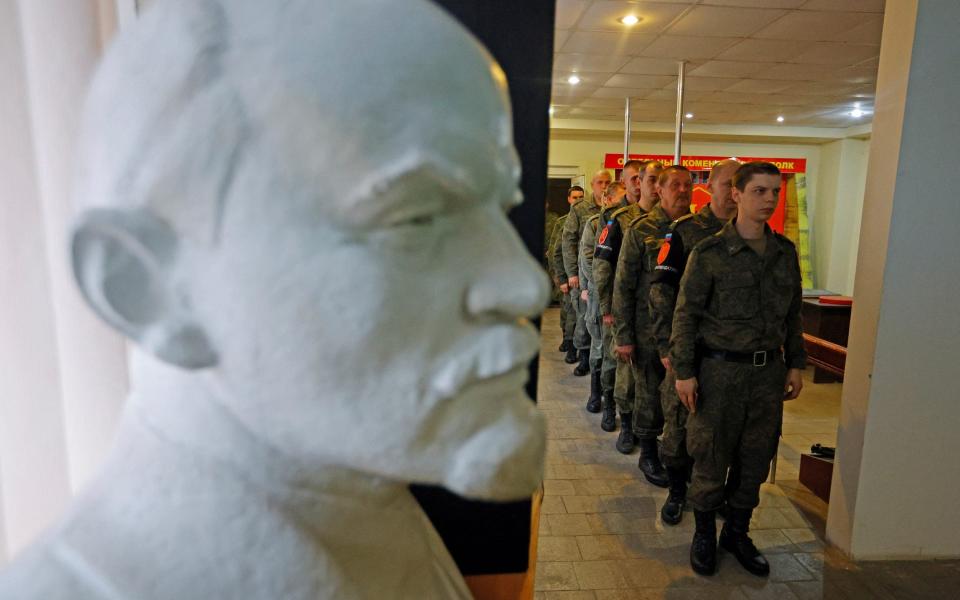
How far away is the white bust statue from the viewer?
392 mm

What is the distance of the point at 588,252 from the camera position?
183 inches

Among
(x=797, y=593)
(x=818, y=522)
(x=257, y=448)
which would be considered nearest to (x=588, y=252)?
(x=818, y=522)

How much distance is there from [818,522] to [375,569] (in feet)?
9.14

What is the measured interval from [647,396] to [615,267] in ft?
3.13

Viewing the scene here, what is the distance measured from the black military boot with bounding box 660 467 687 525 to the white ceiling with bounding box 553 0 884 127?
2.85 metres

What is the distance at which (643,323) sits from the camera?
10.6 feet

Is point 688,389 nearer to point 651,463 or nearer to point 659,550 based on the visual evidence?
point 659,550

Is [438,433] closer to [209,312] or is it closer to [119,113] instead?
[209,312]

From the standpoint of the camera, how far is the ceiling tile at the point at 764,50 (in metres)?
4.61

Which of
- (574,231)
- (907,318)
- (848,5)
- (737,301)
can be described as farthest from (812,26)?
(737,301)

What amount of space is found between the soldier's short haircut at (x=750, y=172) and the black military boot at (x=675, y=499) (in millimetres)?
1304

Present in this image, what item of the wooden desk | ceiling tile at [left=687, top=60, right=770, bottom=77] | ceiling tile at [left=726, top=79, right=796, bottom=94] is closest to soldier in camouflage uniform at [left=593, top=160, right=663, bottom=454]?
ceiling tile at [left=687, top=60, right=770, bottom=77]

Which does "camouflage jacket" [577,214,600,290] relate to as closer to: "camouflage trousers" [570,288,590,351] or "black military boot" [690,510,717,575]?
"camouflage trousers" [570,288,590,351]

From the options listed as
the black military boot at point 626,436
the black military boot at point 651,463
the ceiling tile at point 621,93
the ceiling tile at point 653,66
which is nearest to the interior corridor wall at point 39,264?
the black military boot at point 651,463
